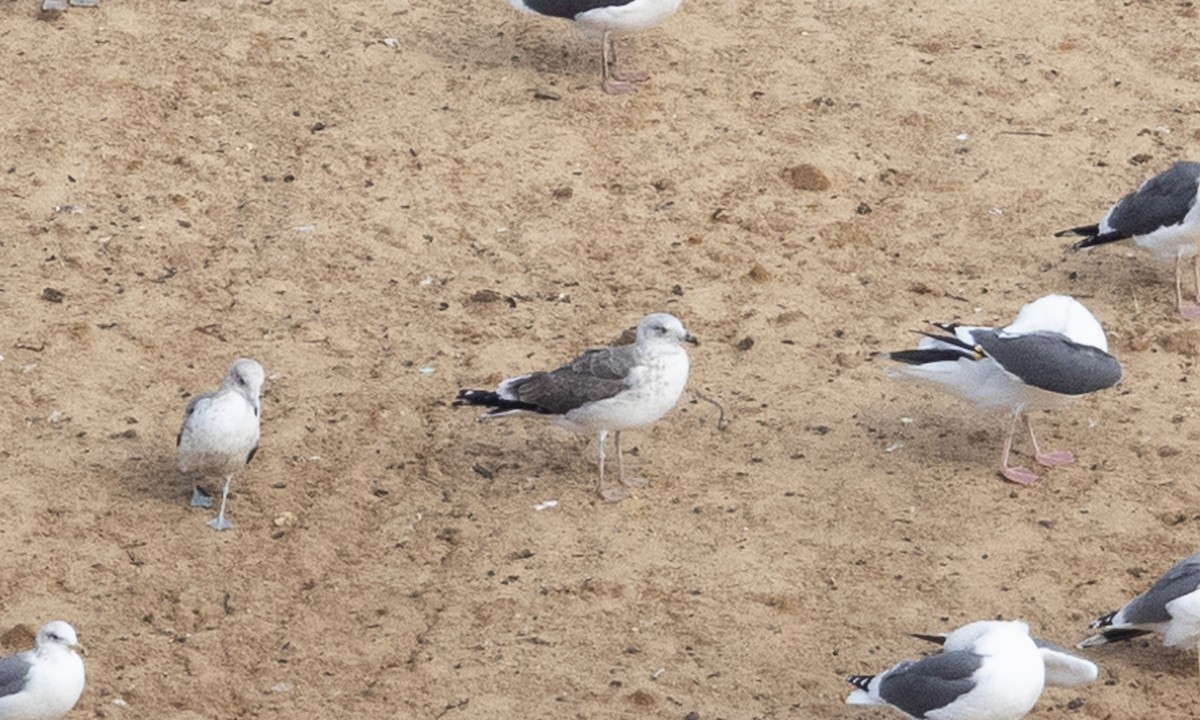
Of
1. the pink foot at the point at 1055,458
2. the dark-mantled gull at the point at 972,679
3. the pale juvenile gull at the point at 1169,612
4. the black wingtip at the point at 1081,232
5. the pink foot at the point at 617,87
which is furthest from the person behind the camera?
the pink foot at the point at 617,87

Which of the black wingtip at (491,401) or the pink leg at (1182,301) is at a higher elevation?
the pink leg at (1182,301)

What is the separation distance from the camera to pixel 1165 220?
1105cm

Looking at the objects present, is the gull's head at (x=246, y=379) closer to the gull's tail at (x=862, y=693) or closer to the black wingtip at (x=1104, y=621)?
the gull's tail at (x=862, y=693)

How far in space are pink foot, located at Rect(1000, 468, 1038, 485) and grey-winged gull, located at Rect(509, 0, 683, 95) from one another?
444 cm

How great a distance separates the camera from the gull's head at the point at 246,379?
30.9 ft

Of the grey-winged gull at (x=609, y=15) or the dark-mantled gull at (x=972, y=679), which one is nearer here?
the dark-mantled gull at (x=972, y=679)

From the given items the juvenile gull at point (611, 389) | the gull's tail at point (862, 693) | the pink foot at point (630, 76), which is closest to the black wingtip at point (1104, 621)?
the gull's tail at point (862, 693)

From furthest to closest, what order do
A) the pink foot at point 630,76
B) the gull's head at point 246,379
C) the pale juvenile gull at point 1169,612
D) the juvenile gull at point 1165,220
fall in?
the pink foot at point 630,76
the juvenile gull at point 1165,220
the gull's head at point 246,379
the pale juvenile gull at point 1169,612

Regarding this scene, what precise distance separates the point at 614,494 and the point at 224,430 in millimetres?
1850

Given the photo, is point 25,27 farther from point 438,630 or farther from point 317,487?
point 438,630

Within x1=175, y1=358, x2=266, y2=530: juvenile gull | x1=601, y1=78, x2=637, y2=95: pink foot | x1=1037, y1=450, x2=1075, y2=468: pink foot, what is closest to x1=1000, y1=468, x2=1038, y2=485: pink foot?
x1=1037, y1=450, x2=1075, y2=468: pink foot

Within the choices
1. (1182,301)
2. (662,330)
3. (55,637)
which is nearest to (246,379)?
(662,330)

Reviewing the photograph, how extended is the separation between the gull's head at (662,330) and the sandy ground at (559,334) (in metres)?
0.64

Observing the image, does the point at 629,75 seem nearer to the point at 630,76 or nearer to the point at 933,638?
the point at 630,76
